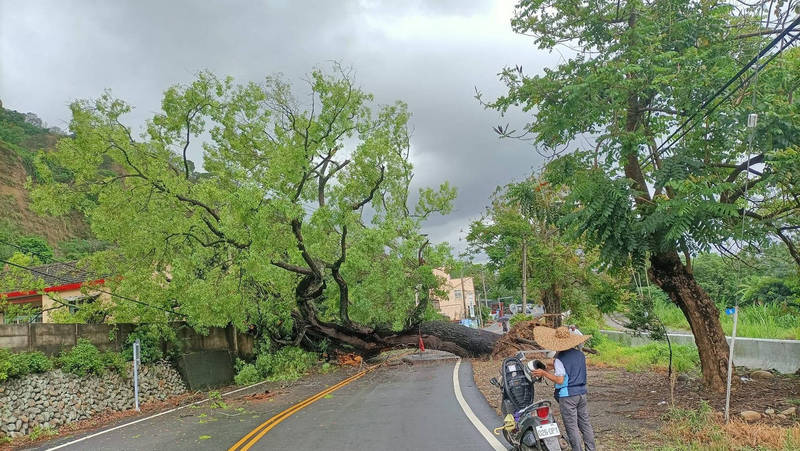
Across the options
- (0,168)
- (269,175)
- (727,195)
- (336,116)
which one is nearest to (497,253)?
(336,116)

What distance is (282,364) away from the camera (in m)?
21.8

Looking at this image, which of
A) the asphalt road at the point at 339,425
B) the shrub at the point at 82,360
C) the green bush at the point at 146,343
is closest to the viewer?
the asphalt road at the point at 339,425

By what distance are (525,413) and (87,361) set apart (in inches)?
526

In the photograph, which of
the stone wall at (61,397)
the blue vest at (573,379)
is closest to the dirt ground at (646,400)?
the blue vest at (573,379)

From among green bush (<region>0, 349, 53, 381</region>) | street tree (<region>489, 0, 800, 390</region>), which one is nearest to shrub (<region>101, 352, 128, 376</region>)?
green bush (<region>0, 349, 53, 381</region>)

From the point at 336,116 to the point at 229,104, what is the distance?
4.20m

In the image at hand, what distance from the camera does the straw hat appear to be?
590 centimetres

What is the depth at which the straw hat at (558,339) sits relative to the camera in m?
5.90

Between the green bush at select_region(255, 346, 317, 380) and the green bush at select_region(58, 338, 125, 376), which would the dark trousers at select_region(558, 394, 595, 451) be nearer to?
the green bush at select_region(58, 338, 125, 376)

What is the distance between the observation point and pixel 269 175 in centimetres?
1623

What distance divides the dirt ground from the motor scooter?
3.51 ft

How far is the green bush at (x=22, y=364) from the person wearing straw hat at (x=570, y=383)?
12.3 m

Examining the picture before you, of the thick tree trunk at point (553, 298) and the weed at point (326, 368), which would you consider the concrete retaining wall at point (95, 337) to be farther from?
the thick tree trunk at point (553, 298)

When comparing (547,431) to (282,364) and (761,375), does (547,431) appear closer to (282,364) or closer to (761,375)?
(761,375)
